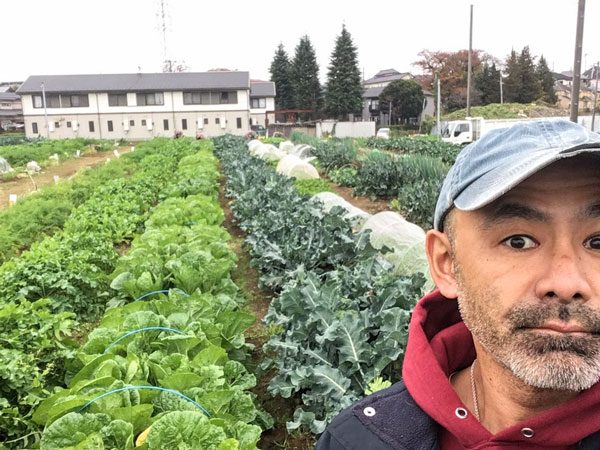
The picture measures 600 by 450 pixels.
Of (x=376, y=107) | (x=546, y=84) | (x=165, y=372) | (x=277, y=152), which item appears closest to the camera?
(x=165, y=372)

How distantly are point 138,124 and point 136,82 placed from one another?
521cm

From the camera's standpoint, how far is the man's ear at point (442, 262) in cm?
144

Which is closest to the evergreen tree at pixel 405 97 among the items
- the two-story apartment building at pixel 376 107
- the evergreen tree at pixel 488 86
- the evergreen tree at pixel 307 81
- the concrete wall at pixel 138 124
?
the two-story apartment building at pixel 376 107

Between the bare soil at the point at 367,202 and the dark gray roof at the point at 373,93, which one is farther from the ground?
the dark gray roof at the point at 373,93

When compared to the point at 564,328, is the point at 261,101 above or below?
above

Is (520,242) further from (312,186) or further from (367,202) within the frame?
(367,202)

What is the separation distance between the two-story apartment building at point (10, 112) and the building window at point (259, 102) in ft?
130

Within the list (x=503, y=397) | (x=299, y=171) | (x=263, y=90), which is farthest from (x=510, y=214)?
(x=263, y=90)

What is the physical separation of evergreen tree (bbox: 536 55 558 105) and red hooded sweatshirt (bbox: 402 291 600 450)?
252 ft

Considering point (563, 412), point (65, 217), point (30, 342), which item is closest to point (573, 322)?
point (563, 412)

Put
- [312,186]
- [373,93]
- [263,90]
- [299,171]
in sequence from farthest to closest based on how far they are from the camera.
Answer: [373,93]
[263,90]
[299,171]
[312,186]

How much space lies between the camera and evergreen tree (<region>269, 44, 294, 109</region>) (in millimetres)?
74375

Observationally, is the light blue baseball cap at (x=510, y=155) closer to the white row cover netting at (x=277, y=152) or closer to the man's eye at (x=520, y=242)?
the man's eye at (x=520, y=242)

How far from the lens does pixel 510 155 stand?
1188mm
